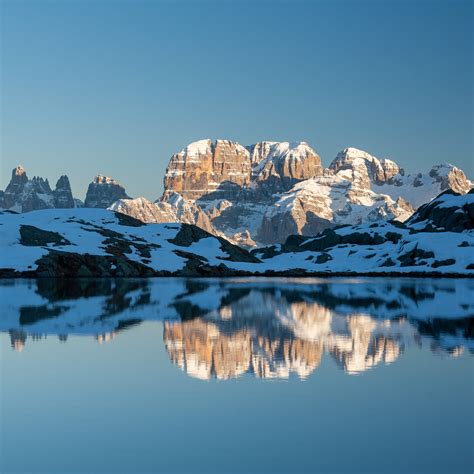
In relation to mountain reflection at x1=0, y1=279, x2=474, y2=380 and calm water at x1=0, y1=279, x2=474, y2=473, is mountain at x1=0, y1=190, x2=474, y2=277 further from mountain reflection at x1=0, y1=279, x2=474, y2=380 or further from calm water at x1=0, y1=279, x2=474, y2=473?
calm water at x1=0, y1=279, x2=474, y2=473

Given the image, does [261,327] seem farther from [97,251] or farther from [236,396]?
[97,251]

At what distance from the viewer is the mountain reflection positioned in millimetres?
33469

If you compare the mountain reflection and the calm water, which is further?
the mountain reflection

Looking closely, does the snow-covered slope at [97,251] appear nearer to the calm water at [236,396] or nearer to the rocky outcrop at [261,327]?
the rocky outcrop at [261,327]

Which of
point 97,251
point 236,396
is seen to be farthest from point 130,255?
point 236,396

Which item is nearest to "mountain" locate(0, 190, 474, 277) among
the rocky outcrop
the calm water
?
the rocky outcrop

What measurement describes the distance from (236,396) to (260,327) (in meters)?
21.5

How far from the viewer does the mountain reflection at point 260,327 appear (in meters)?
33.5

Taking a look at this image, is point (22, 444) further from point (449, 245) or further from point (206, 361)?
point (449, 245)

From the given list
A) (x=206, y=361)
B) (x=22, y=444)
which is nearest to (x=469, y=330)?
(x=206, y=361)

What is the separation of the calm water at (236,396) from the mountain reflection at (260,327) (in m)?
0.19

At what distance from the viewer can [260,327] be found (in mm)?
47000

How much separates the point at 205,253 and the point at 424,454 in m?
168

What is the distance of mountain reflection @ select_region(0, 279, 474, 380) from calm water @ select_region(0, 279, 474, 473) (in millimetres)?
194
